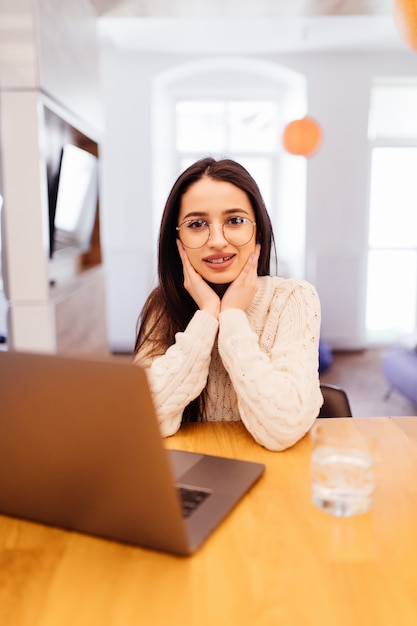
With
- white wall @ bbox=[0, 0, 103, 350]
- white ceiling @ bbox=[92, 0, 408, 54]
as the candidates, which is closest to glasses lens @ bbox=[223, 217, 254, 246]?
white wall @ bbox=[0, 0, 103, 350]

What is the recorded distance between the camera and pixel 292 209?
582 cm

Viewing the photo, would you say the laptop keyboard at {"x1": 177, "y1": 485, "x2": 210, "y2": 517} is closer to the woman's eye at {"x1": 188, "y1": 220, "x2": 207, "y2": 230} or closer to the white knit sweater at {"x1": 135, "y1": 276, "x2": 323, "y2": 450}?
the white knit sweater at {"x1": 135, "y1": 276, "x2": 323, "y2": 450}

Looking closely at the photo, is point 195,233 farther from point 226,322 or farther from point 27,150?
point 27,150

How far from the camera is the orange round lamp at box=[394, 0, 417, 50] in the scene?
5.72ft

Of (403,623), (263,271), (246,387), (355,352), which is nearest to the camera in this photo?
(403,623)

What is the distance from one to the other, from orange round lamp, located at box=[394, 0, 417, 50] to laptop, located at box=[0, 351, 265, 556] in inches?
64.9

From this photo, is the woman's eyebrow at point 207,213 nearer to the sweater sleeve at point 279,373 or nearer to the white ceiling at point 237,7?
the sweater sleeve at point 279,373

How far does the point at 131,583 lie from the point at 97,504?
0.11 metres

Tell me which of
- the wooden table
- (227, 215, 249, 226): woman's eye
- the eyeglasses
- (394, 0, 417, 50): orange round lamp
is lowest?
the wooden table

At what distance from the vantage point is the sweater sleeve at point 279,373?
1.08 meters

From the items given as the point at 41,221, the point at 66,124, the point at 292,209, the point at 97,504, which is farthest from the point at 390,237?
the point at 97,504

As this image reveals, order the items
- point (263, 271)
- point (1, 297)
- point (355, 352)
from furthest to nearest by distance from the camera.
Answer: point (355, 352)
point (1, 297)
point (263, 271)

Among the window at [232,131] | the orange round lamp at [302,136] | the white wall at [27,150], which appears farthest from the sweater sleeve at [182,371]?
the window at [232,131]

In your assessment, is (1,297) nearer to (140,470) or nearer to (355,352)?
(140,470)
